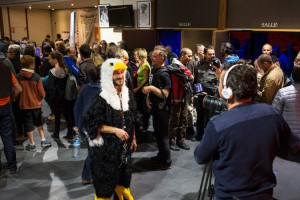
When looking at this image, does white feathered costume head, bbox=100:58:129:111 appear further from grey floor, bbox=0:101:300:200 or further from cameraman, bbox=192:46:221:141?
cameraman, bbox=192:46:221:141

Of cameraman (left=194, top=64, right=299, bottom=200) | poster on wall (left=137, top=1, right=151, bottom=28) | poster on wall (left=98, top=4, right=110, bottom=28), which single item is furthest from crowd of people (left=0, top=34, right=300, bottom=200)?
poster on wall (left=98, top=4, right=110, bottom=28)

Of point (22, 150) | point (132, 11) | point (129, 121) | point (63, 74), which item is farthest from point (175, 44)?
point (129, 121)

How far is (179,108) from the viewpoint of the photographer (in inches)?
156

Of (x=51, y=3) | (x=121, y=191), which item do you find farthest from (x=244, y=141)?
(x=51, y=3)

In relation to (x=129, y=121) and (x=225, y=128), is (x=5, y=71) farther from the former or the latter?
(x=225, y=128)

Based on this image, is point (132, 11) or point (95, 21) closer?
point (132, 11)

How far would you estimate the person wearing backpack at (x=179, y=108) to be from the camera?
371 cm

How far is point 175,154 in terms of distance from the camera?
13.1ft

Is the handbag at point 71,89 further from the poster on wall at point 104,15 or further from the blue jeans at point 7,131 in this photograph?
the poster on wall at point 104,15

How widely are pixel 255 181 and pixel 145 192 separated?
6.10 ft

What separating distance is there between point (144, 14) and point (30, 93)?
3.67m

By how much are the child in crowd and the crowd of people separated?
1 centimetres

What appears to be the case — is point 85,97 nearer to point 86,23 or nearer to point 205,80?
point 205,80

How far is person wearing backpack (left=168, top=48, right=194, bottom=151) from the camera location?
146 inches
